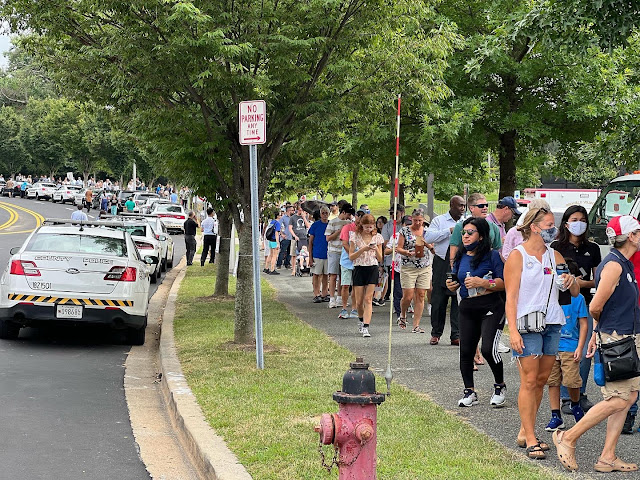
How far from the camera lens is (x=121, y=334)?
45.9ft

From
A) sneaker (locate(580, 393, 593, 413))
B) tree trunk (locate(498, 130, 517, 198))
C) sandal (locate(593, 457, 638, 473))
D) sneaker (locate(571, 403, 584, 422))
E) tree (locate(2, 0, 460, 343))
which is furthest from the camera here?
tree trunk (locate(498, 130, 517, 198))

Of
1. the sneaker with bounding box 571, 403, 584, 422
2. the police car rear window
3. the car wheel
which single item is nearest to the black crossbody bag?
the sneaker with bounding box 571, 403, 584, 422

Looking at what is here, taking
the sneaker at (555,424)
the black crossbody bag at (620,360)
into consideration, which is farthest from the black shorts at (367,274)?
the black crossbody bag at (620,360)

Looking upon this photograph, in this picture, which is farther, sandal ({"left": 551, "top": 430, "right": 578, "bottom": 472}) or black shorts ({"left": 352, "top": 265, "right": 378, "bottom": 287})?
black shorts ({"left": 352, "top": 265, "right": 378, "bottom": 287})

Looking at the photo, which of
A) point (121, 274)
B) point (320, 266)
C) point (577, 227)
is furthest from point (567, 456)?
point (320, 266)

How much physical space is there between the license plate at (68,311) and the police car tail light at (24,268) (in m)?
0.56

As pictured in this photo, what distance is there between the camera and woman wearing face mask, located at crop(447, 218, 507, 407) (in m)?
8.23

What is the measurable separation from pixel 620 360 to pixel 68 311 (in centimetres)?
792

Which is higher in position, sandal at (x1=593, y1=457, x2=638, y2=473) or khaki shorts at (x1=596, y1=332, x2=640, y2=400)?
khaki shorts at (x1=596, y1=332, x2=640, y2=400)

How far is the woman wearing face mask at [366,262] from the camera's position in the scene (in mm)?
13133

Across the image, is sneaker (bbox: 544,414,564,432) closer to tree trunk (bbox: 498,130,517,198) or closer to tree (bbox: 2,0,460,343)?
tree (bbox: 2,0,460,343)

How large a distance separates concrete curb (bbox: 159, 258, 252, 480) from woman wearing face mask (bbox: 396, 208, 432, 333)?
376 cm

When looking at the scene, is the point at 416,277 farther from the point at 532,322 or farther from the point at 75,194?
the point at 75,194

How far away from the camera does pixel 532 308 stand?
690 cm
